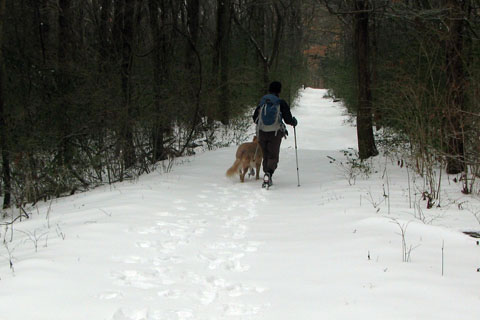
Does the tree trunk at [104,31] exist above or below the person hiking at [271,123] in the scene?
above

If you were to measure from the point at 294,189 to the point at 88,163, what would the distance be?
5.11m

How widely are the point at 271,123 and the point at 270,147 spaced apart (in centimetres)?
55

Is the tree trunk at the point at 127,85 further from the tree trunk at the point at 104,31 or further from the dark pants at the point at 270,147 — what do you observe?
the dark pants at the point at 270,147

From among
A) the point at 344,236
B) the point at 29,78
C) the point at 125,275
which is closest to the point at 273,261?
the point at 344,236

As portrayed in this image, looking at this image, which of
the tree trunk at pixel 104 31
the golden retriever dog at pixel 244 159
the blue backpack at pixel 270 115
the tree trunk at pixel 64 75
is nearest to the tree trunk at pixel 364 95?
the blue backpack at pixel 270 115

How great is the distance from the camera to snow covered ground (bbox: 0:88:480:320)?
10.5 feet

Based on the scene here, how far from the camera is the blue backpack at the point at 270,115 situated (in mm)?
8648

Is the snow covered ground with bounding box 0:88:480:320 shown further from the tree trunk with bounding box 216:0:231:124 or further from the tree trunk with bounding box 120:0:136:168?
the tree trunk with bounding box 216:0:231:124

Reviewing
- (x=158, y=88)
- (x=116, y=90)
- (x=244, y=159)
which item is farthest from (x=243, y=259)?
(x=158, y=88)

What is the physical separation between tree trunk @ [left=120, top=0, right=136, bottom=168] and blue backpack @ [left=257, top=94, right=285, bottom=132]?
Answer: 3.24 meters

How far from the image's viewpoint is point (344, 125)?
85.1 ft

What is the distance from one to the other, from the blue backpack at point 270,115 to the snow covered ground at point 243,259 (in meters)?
1.81

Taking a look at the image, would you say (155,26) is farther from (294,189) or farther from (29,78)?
(294,189)

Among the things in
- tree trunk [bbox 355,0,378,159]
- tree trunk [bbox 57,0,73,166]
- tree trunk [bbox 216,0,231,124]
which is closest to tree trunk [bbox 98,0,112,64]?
tree trunk [bbox 57,0,73,166]
